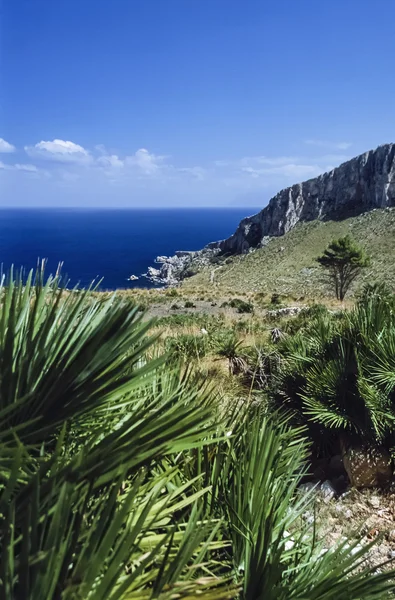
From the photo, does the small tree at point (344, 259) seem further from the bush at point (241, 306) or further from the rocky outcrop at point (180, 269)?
the rocky outcrop at point (180, 269)

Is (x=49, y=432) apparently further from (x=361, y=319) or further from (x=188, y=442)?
(x=361, y=319)

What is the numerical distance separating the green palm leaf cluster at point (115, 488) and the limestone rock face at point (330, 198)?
236 ft

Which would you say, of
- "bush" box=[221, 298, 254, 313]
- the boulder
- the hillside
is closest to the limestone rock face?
the hillside

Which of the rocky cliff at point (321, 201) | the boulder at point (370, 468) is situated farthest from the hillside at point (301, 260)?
the boulder at point (370, 468)

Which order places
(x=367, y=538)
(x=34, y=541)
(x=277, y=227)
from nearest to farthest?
(x=34, y=541) → (x=367, y=538) → (x=277, y=227)

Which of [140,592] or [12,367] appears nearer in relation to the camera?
[140,592]

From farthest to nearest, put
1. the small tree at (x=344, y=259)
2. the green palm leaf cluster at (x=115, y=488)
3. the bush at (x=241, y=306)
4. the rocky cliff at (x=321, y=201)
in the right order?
the rocky cliff at (x=321, y=201), the small tree at (x=344, y=259), the bush at (x=241, y=306), the green palm leaf cluster at (x=115, y=488)

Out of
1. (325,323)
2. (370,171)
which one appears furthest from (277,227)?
Result: (325,323)

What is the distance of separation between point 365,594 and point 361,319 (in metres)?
2.93

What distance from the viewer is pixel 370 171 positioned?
74.1m

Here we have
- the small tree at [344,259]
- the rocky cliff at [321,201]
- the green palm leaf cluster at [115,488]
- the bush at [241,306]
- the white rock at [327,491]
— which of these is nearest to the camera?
the green palm leaf cluster at [115,488]

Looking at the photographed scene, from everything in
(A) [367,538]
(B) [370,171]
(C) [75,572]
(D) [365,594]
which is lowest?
(A) [367,538]

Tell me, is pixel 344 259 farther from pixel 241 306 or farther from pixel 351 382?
pixel 351 382

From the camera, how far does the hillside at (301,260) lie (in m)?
47.6
